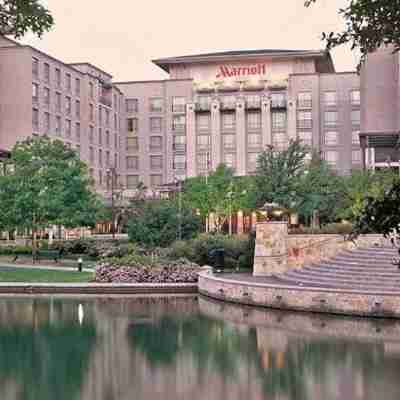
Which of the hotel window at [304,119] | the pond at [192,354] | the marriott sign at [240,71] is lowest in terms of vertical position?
the pond at [192,354]

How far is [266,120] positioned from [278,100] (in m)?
2.93

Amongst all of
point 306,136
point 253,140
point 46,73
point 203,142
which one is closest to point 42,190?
point 46,73

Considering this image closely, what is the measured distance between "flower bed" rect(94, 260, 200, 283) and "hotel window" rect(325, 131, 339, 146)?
5793 centimetres

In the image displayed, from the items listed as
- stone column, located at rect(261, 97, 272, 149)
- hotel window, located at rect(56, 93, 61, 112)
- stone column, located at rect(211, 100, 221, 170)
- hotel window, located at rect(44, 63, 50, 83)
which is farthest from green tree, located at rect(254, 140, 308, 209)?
stone column, located at rect(211, 100, 221, 170)

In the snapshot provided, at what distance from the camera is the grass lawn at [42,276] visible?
1346 inches

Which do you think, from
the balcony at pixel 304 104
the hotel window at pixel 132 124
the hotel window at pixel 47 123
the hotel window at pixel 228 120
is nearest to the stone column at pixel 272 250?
the hotel window at pixel 47 123

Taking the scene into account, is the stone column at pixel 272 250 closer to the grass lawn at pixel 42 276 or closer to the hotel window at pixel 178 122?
the grass lawn at pixel 42 276

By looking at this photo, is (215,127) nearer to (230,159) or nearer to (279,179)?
(230,159)

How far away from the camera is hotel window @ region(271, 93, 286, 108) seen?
89.9 metres

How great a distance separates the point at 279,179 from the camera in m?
50.9

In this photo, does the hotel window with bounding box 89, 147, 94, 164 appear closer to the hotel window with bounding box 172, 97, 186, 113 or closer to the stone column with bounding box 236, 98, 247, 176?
the hotel window with bounding box 172, 97, 186, 113

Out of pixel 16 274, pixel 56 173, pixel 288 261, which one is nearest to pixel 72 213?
pixel 56 173

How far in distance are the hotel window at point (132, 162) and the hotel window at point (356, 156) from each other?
2761 centimetres

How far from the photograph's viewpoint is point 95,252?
46125 millimetres
